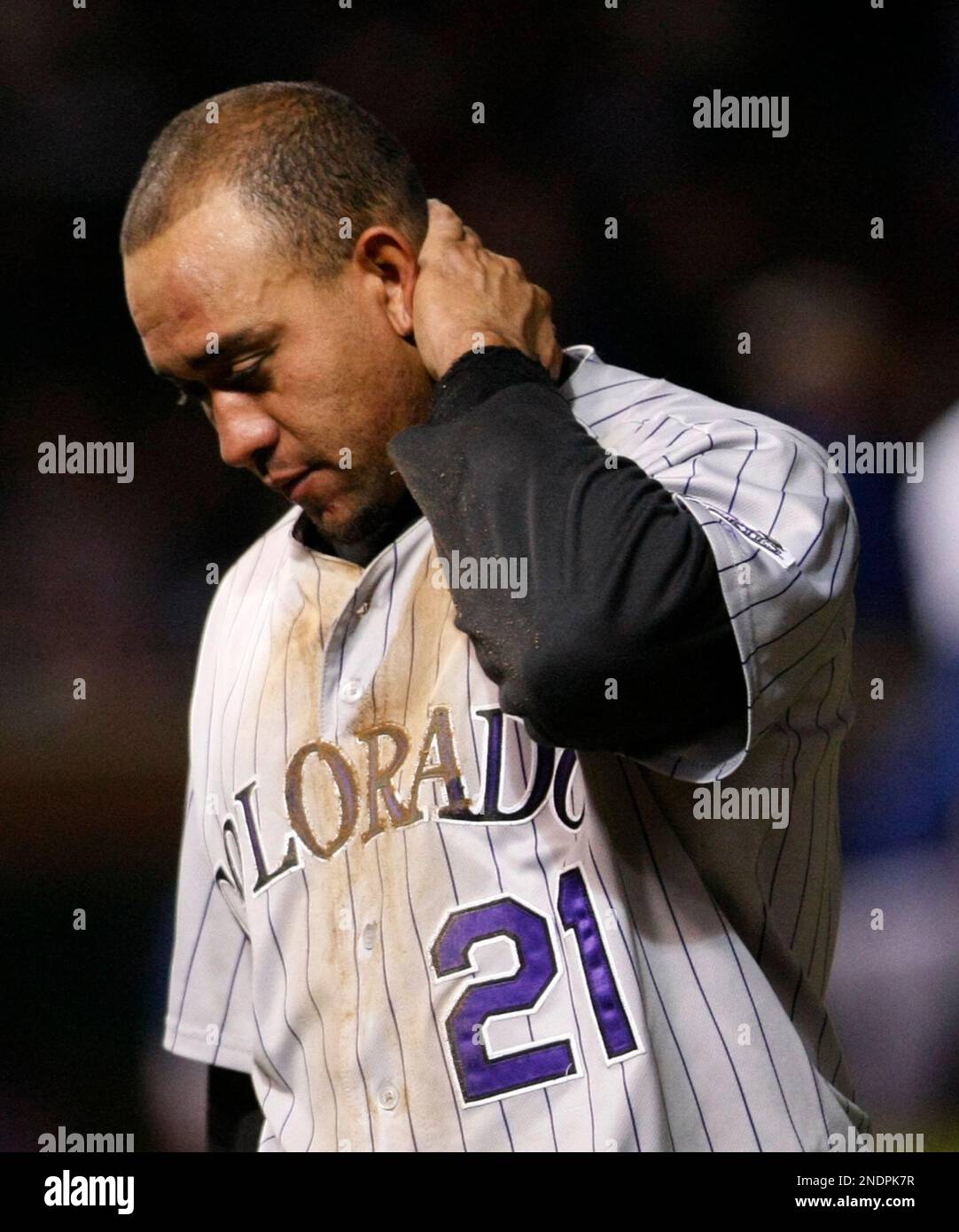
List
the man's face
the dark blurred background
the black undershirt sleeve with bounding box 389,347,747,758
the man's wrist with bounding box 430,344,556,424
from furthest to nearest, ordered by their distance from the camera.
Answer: the dark blurred background < the man's face < the man's wrist with bounding box 430,344,556,424 < the black undershirt sleeve with bounding box 389,347,747,758

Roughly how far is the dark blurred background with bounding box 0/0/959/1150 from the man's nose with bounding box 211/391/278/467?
0.99m

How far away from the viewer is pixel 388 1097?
1.00 metres

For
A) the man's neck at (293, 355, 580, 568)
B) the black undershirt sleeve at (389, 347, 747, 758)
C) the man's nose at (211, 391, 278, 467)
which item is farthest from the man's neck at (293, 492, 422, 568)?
the black undershirt sleeve at (389, 347, 747, 758)

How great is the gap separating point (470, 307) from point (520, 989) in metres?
0.48

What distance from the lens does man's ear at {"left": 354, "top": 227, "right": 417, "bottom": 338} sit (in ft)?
3.58

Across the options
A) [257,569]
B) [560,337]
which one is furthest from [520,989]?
[560,337]

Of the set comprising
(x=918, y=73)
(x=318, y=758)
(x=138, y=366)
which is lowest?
(x=318, y=758)

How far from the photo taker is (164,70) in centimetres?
204

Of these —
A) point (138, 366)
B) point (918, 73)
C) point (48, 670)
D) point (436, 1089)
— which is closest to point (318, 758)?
point (436, 1089)

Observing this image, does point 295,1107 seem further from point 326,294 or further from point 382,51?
point 382,51

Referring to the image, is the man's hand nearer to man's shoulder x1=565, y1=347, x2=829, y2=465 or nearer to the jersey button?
man's shoulder x1=565, y1=347, x2=829, y2=465

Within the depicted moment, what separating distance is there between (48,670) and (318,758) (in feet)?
3.42

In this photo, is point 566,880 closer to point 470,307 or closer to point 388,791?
point 388,791
